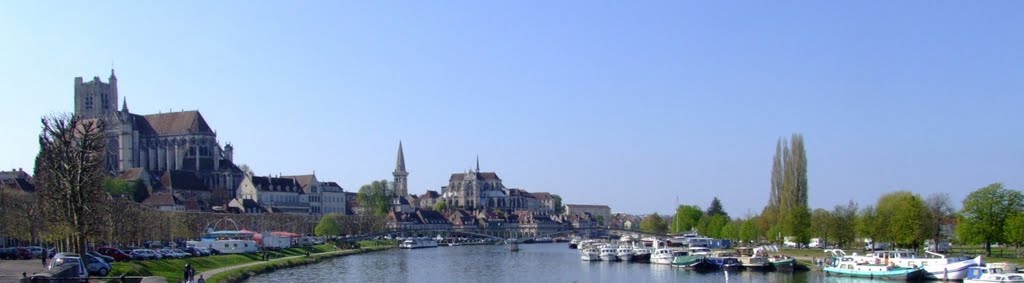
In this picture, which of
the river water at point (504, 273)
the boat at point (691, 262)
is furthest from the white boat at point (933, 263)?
the boat at point (691, 262)

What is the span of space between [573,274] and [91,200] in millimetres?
38166

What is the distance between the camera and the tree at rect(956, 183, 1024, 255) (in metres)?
73.1

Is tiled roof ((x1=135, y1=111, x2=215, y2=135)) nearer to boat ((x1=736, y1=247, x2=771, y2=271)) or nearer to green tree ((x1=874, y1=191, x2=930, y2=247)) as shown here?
boat ((x1=736, y1=247, x2=771, y2=271))

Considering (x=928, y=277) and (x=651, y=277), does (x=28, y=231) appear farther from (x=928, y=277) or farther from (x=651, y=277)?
(x=928, y=277)

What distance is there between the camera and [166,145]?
176375mm

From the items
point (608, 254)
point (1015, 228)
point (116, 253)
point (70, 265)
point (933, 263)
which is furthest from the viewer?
point (608, 254)

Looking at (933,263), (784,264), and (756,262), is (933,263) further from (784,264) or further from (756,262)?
(756,262)

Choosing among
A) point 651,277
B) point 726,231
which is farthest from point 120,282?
point 726,231

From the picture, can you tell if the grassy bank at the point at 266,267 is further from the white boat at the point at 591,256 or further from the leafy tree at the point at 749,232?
the leafy tree at the point at 749,232

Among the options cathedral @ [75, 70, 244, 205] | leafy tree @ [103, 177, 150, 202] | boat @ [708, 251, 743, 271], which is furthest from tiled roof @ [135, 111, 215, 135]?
boat @ [708, 251, 743, 271]

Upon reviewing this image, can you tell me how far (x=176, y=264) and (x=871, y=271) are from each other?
1664 inches

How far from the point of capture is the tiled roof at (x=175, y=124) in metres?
176

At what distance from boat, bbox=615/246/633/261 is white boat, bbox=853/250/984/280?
116ft

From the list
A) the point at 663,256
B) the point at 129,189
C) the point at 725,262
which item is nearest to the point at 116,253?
the point at 725,262
